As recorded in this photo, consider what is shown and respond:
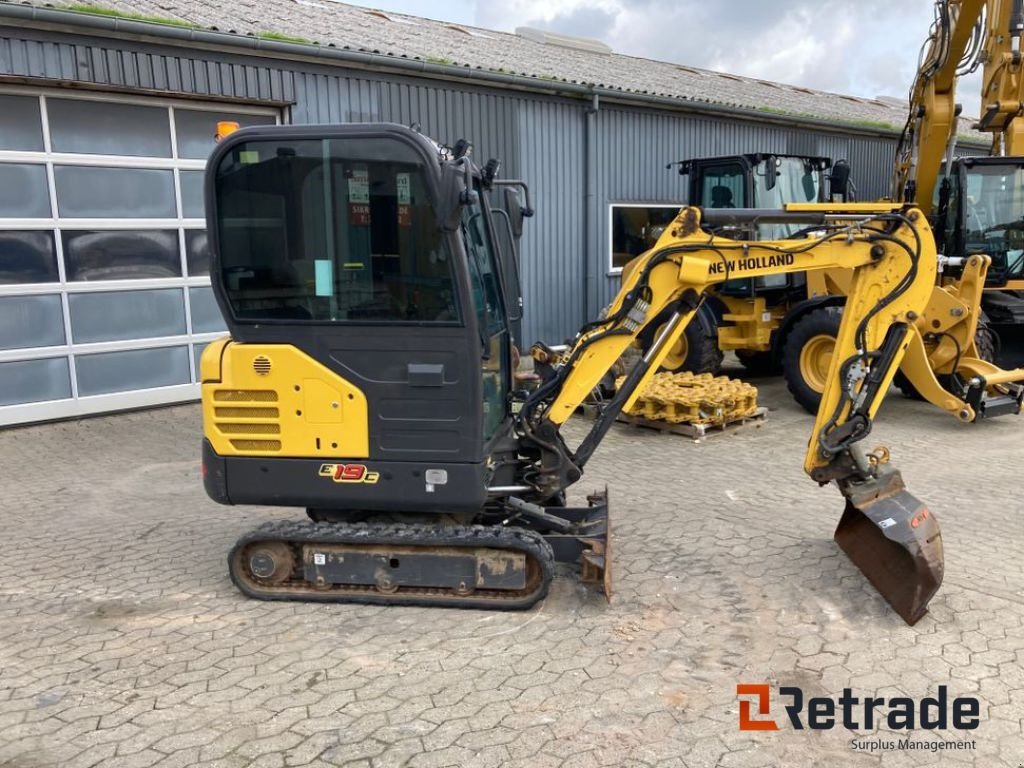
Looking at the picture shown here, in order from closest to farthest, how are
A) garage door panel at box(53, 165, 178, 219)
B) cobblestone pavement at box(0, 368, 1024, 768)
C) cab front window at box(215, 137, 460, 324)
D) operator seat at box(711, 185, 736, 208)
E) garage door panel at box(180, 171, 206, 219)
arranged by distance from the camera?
1. cobblestone pavement at box(0, 368, 1024, 768)
2. cab front window at box(215, 137, 460, 324)
3. garage door panel at box(53, 165, 178, 219)
4. garage door panel at box(180, 171, 206, 219)
5. operator seat at box(711, 185, 736, 208)

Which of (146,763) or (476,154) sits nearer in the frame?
(146,763)

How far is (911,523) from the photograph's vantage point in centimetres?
421

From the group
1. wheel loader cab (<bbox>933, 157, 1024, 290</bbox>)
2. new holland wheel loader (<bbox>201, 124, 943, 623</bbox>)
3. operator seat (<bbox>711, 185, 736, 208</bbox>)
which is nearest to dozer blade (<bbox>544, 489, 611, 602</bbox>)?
new holland wheel loader (<bbox>201, 124, 943, 623</bbox>)

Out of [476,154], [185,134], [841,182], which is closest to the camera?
[185,134]

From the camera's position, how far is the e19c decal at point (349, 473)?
4.21 m

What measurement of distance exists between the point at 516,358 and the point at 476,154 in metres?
6.76

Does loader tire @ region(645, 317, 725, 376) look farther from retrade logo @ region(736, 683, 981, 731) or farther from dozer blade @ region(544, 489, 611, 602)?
retrade logo @ region(736, 683, 981, 731)

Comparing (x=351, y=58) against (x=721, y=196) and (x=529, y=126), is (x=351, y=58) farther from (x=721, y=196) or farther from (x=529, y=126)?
(x=721, y=196)

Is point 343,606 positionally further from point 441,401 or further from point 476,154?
point 476,154

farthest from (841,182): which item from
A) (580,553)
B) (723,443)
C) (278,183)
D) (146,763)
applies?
(146,763)

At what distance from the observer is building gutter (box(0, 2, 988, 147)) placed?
789cm

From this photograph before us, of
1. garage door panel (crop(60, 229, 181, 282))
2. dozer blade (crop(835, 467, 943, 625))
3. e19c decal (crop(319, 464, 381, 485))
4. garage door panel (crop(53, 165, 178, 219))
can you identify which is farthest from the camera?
garage door panel (crop(60, 229, 181, 282))

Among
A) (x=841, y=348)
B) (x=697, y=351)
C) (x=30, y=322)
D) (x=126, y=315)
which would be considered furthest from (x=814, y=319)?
(x=30, y=322)

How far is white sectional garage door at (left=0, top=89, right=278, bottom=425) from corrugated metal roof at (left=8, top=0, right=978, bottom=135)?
110 centimetres
